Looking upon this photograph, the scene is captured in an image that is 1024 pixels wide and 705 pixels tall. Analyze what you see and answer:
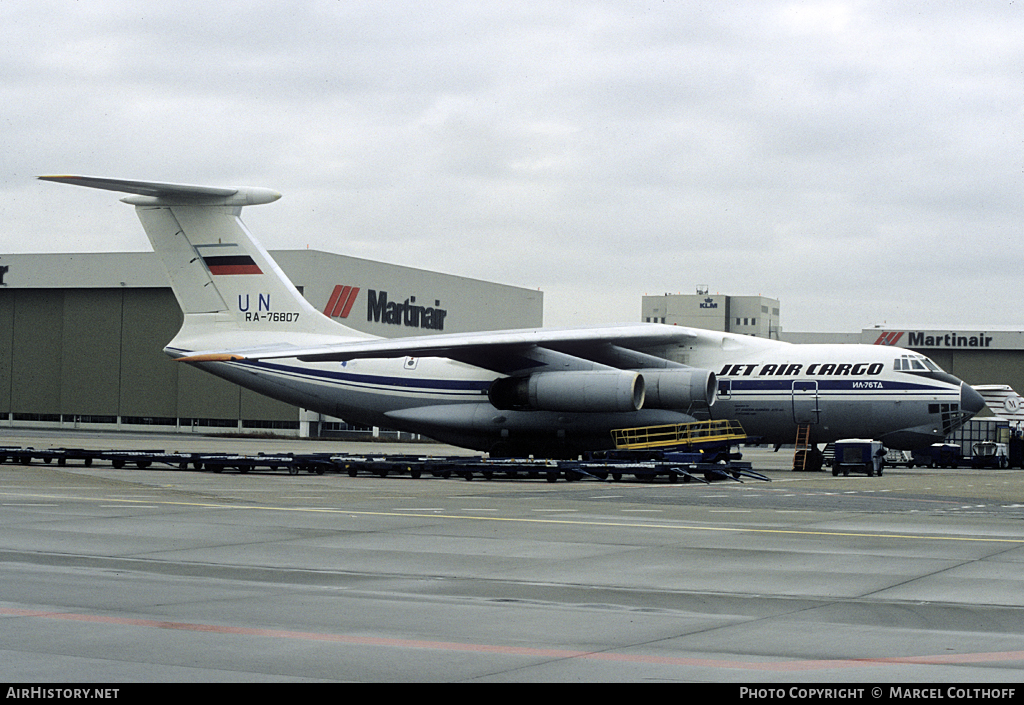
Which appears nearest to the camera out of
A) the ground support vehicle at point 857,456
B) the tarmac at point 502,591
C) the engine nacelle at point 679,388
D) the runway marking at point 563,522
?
the tarmac at point 502,591

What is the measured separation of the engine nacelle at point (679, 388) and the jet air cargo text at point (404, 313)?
36231 millimetres

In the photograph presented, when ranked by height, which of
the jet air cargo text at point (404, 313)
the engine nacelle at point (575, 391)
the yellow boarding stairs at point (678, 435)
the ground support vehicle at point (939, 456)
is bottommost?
the ground support vehicle at point (939, 456)

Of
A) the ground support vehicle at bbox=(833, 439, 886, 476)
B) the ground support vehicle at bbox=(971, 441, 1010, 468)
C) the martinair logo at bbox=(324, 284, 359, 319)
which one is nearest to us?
the ground support vehicle at bbox=(833, 439, 886, 476)

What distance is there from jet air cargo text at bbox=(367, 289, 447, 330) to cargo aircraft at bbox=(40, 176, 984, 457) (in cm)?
3116

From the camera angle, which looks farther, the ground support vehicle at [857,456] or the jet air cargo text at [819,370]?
the ground support vehicle at [857,456]

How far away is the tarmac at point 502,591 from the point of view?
6.49 meters

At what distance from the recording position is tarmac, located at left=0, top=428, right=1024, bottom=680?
255 inches

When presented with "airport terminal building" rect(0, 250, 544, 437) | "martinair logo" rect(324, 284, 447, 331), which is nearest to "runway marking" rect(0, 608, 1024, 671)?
"martinair logo" rect(324, 284, 447, 331)

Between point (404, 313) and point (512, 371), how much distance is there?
1433 inches

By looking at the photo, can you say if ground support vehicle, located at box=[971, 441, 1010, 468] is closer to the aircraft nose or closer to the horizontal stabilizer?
the aircraft nose

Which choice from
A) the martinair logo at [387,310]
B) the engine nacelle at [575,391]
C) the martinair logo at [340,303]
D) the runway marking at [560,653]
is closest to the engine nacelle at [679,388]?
the engine nacelle at [575,391]

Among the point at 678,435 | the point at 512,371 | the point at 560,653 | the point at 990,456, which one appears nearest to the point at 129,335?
the point at 512,371

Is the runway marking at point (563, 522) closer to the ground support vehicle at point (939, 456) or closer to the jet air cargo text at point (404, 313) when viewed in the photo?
the ground support vehicle at point (939, 456)
